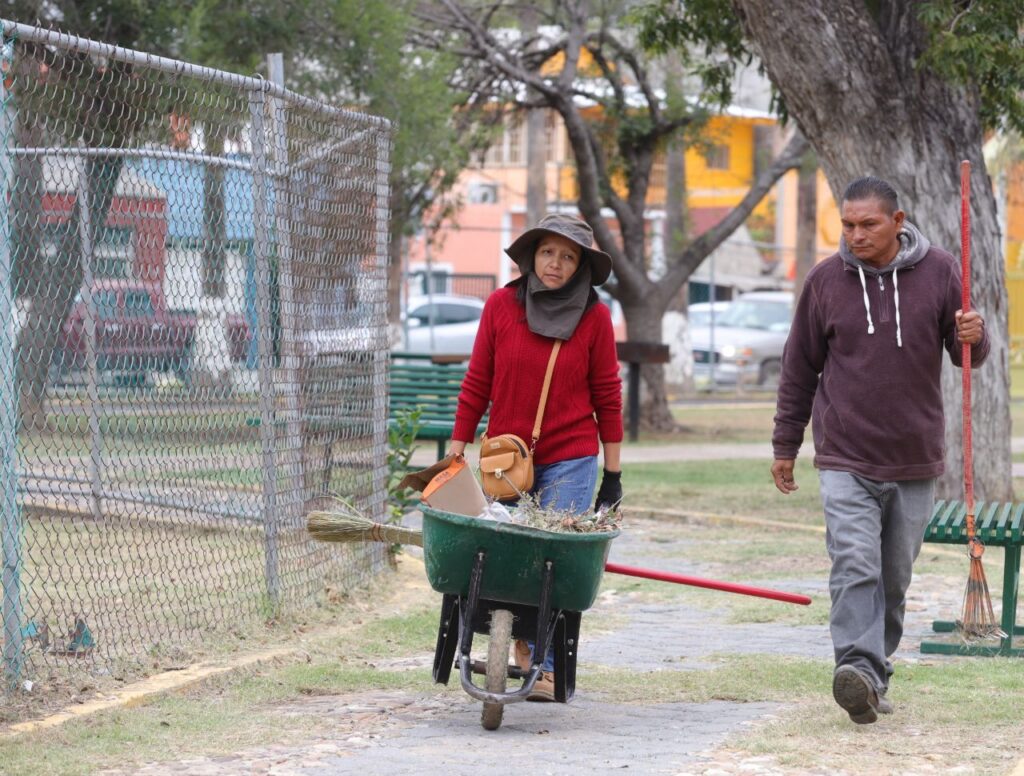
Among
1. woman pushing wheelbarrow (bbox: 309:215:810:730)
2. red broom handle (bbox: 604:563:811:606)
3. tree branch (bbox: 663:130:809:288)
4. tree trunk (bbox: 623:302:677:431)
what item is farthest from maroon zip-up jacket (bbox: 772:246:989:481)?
tree branch (bbox: 663:130:809:288)

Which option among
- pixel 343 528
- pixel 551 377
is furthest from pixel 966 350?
pixel 343 528

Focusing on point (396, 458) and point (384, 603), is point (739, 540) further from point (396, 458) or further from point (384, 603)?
point (384, 603)

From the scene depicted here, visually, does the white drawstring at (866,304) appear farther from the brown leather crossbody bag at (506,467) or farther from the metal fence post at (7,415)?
the metal fence post at (7,415)

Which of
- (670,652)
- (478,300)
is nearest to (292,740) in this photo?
(670,652)

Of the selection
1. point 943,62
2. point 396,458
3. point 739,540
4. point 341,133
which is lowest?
point 739,540

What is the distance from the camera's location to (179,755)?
5.16m

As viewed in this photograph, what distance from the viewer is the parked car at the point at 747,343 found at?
30.5 m

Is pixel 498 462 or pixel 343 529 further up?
pixel 498 462

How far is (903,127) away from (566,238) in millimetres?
5916

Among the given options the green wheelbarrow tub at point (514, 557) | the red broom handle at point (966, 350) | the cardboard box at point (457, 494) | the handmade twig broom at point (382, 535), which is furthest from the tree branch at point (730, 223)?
the green wheelbarrow tub at point (514, 557)

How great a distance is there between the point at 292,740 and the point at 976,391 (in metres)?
7.49

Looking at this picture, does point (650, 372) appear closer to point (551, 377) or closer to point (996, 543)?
point (996, 543)

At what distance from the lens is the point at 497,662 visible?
18.0 feet

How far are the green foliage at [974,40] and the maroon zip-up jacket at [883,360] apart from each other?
514 cm
